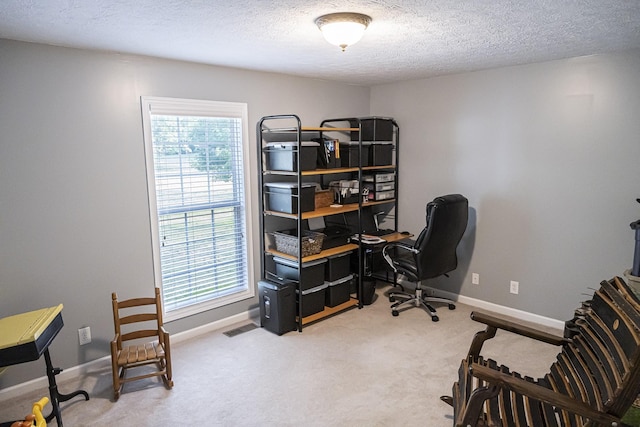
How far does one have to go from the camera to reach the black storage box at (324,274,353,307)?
396 centimetres

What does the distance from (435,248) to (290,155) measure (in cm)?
153

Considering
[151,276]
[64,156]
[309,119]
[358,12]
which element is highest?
[358,12]

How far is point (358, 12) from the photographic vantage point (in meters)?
2.08

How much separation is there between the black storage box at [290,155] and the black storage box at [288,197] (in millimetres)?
156

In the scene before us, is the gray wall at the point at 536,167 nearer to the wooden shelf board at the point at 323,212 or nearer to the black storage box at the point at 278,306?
the wooden shelf board at the point at 323,212

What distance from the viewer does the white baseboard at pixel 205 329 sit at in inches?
107

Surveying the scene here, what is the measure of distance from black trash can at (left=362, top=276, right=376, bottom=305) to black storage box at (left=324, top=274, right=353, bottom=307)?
0.14 meters

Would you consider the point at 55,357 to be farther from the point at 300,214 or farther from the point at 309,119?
the point at 309,119

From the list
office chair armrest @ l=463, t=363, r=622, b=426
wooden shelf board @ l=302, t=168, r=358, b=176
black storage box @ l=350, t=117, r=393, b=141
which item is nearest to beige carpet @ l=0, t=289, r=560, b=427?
office chair armrest @ l=463, t=363, r=622, b=426

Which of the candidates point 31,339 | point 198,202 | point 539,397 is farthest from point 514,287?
point 31,339

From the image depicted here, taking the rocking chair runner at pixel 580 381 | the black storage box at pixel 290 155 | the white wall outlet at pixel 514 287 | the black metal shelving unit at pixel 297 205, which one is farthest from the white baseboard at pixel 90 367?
the white wall outlet at pixel 514 287

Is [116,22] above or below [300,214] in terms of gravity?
above

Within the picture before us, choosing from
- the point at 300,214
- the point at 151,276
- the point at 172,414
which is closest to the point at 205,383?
the point at 172,414

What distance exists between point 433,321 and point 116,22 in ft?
10.9
